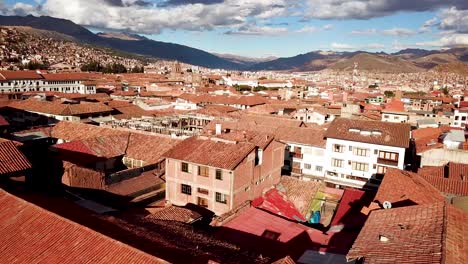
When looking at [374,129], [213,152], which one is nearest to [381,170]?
[374,129]

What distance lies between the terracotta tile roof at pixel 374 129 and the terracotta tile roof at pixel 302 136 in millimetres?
1841

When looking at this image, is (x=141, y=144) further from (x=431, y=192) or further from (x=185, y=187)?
(x=431, y=192)

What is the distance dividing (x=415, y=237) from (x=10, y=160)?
65.6 feet

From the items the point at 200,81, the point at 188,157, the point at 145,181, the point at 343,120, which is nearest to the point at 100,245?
the point at 188,157

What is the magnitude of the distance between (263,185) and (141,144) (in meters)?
14.9

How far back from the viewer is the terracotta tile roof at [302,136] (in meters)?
42.1

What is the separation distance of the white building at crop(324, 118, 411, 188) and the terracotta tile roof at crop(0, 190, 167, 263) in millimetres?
32038

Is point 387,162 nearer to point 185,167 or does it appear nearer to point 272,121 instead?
point 272,121

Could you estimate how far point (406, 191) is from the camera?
24.7 meters

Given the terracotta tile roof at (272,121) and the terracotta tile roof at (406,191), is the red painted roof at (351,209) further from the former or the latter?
the terracotta tile roof at (272,121)

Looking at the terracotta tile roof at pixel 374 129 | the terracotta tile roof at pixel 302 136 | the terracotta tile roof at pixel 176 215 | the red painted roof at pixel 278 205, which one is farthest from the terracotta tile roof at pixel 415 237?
the terracotta tile roof at pixel 302 136

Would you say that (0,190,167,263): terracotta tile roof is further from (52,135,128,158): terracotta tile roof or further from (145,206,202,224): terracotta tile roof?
(52,135,128,158): terracotta tile roof

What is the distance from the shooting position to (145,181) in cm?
3209

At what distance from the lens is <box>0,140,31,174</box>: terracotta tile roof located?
19.7m
